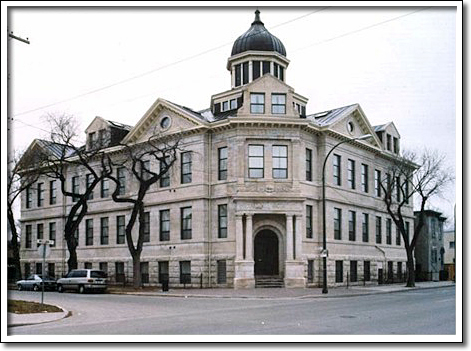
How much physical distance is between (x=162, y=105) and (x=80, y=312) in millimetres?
20354

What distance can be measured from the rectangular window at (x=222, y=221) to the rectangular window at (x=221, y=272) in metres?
1.62

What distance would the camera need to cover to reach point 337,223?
4216 centimetres

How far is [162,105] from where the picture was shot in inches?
1626

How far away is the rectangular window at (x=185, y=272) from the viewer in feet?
132

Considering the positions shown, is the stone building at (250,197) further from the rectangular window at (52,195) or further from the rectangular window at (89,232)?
the rectangular window at (52,195)

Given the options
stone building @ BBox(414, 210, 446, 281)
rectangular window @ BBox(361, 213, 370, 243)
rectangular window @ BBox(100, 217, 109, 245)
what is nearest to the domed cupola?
rectangular window @ BBox(361, 213, 370, 243)

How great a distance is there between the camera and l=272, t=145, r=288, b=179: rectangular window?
38.5 meters

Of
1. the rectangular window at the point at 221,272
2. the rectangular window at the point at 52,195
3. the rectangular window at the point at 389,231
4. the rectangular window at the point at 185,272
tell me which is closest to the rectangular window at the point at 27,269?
the rectangular window at the point at 52,195

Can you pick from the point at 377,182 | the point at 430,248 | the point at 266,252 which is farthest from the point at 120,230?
the point at 430,248

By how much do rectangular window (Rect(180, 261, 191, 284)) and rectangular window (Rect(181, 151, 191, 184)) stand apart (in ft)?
16.9

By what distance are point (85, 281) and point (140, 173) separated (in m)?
8.70

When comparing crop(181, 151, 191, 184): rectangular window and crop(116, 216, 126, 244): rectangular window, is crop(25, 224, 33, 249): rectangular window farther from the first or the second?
crop(181, 151, 191, 184): rectangular window

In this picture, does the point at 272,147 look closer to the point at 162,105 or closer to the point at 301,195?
the point at 301,195
